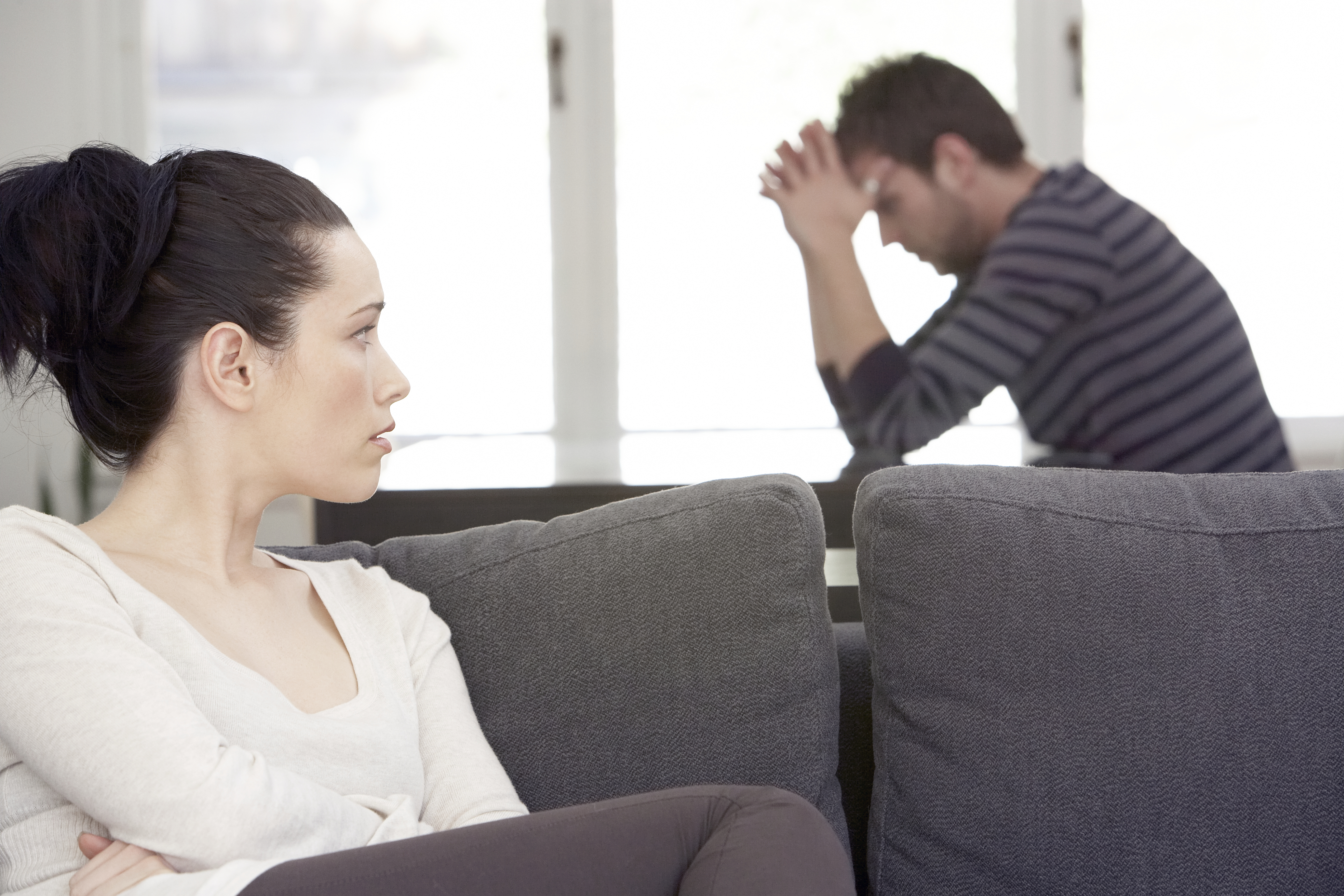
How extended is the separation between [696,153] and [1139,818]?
236 cm

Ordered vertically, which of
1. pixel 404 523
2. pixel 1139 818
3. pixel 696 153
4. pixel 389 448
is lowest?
pixel 1139 818

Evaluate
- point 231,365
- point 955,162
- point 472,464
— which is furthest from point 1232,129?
point 231,365

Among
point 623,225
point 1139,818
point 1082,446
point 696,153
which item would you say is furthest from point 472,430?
point 1139,818

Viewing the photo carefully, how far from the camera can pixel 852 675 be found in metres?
1.25

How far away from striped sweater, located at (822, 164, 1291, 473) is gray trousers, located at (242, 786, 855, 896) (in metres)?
1.26

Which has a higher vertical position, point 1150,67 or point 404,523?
point 1150,67

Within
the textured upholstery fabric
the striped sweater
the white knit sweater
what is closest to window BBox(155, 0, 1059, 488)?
the striped sweater

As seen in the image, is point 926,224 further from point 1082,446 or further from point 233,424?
point 233,424

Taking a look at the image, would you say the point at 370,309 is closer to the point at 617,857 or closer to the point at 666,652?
the point at 666,652

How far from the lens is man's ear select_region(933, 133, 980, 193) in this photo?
276 cm

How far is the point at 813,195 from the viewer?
3154 millimetres

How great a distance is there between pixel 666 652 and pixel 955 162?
2.05 metres

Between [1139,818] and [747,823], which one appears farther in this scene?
[1139,818]

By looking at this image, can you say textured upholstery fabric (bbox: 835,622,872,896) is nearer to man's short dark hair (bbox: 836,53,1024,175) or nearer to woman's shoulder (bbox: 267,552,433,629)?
woman's shoulder (bbox: 267,552,433,629)
